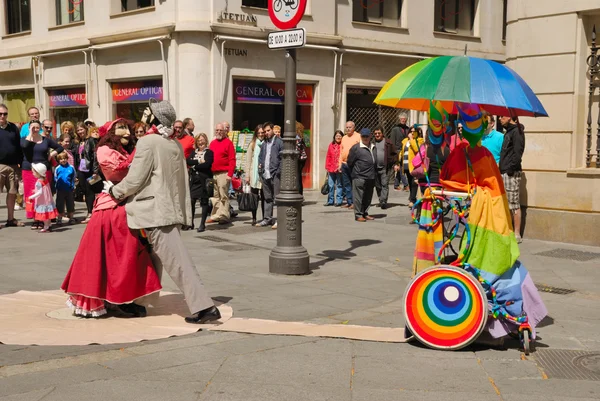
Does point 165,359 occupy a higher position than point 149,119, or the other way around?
point 149,119

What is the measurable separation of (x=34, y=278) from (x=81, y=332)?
2.75m

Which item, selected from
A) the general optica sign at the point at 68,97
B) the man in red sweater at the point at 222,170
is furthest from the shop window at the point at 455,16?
A: the man in red sweater at the point at 222,170

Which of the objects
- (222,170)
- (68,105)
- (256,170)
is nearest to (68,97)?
(68,105)

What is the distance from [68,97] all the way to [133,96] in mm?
3233

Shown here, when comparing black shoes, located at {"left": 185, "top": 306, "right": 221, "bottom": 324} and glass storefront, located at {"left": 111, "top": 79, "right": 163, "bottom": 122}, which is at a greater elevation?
glass storefront, located at {"left": 111, "top": 79, "right": 163, "bottom": 122}

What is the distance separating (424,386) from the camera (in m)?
4.99

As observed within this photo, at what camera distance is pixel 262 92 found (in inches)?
798

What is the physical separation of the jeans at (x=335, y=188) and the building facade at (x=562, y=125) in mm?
6029

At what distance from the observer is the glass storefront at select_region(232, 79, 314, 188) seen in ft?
65.4

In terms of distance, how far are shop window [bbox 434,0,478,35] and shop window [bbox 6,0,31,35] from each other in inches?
500

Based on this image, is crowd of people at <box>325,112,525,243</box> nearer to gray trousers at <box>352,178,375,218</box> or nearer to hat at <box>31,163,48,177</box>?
gray trousers at <box>352,178,375,218</box>

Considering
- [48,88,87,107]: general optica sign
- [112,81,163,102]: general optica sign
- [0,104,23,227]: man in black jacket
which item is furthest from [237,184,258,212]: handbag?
[48,88,87,107]: general optica sign

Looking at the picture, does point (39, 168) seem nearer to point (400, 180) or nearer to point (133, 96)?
point (133, 96)

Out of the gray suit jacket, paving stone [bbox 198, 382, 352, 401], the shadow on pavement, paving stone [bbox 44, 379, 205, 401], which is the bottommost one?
the shadow on pavement
